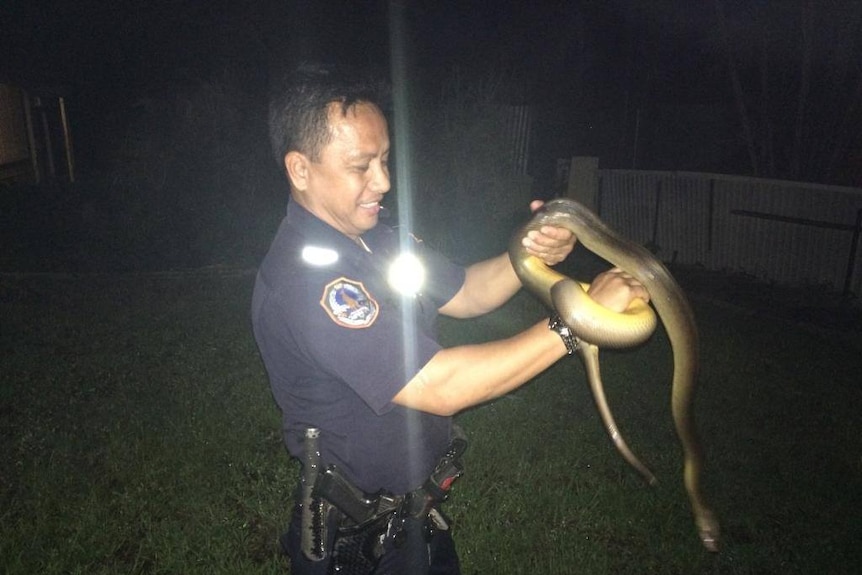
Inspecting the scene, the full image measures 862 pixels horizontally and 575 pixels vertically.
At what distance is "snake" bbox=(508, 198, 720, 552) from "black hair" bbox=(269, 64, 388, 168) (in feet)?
2.62

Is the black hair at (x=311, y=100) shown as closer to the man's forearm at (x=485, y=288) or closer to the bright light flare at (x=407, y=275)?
the bright light flare at (x=407, y=275)

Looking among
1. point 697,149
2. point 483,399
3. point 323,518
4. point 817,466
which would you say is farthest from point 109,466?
point 697,149

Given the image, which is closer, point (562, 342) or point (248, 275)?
point (562, 342)

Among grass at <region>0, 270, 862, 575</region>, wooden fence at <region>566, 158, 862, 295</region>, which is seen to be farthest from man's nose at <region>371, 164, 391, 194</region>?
wooden fence at <region>566, 158, 862, 295</region>

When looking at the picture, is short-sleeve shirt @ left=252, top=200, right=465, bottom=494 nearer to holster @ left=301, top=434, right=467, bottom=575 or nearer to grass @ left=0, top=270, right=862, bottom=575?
holster @ left=301, top=434, right=467, bottom=575

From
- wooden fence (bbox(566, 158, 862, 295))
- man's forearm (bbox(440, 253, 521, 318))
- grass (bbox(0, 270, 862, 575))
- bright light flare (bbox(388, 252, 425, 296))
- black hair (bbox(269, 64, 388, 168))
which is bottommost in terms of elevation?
grass (bbox(0, 270, 862, 575))

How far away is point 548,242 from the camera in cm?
253

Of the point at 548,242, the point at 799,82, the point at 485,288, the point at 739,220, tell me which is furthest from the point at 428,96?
the point at 548,242

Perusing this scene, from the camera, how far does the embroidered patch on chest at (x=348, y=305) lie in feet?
6.33

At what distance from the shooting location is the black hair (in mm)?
2102

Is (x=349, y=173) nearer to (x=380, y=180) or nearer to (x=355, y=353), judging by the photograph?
(x=380, y=180)

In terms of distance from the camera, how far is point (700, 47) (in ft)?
53.0

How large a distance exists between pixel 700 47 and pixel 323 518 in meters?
16.7

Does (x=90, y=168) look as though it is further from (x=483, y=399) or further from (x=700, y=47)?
(x=483, y=399)
